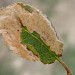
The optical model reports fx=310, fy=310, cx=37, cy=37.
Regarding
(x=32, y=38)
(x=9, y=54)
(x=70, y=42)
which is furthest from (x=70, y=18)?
(x=32, y=38)

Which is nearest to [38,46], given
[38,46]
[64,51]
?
[38,46]

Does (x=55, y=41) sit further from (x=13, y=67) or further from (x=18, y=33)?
(x=13, y=67)

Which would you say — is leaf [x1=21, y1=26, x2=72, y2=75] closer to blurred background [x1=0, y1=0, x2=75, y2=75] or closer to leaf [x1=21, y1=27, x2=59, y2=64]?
leaf [x1=21, y1=27, x2=59, y2=64]

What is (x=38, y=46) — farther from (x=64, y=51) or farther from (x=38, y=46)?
(x=64, y=51)

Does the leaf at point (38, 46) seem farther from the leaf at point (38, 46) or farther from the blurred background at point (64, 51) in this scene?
the blurred background at point (64, 51)

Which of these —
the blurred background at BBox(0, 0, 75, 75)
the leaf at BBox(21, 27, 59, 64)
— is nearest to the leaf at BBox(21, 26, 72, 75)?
the leaf at BBox(21, 27, 59, 64)

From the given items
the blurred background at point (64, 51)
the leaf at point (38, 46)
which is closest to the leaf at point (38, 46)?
the leaf at point (38, 46)

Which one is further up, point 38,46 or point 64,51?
point 64,51
